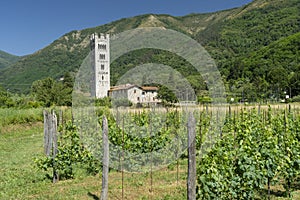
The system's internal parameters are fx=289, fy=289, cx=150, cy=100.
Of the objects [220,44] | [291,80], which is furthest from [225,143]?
[220,44]

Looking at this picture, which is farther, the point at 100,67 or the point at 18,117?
the point at 100,67

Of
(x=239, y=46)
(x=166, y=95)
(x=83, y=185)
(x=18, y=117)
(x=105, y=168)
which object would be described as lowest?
(x=83, y=185)

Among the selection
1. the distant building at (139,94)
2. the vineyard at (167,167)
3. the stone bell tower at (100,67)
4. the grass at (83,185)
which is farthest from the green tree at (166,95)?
the grass at (83,185)

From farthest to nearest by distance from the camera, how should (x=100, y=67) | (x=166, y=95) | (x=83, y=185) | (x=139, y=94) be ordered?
(x=100, y=67)
(x=139, y=94)
(x=166, y=95)
(x=83, y=185)

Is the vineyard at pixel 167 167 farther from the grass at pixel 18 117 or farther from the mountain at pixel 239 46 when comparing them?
the mountain at pixel 239 46

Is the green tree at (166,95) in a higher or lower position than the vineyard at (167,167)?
higher

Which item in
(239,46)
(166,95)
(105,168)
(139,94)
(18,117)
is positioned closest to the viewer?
(105,168)

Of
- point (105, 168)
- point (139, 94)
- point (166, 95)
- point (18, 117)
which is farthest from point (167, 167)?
point (18, 117)

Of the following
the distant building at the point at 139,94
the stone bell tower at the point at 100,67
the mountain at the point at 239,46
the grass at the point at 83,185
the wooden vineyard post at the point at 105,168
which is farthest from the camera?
the mountain at the point at 239,46

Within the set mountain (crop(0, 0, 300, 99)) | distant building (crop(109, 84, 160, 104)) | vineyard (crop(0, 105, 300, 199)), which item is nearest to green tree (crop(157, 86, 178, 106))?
distant building (crop(109, 84, 160, 104))

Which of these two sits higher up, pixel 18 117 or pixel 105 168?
pixel 18 117

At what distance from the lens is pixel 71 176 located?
26.0ft

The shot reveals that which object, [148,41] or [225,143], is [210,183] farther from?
[148,41]

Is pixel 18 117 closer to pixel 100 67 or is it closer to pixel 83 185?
pixel 100 67
